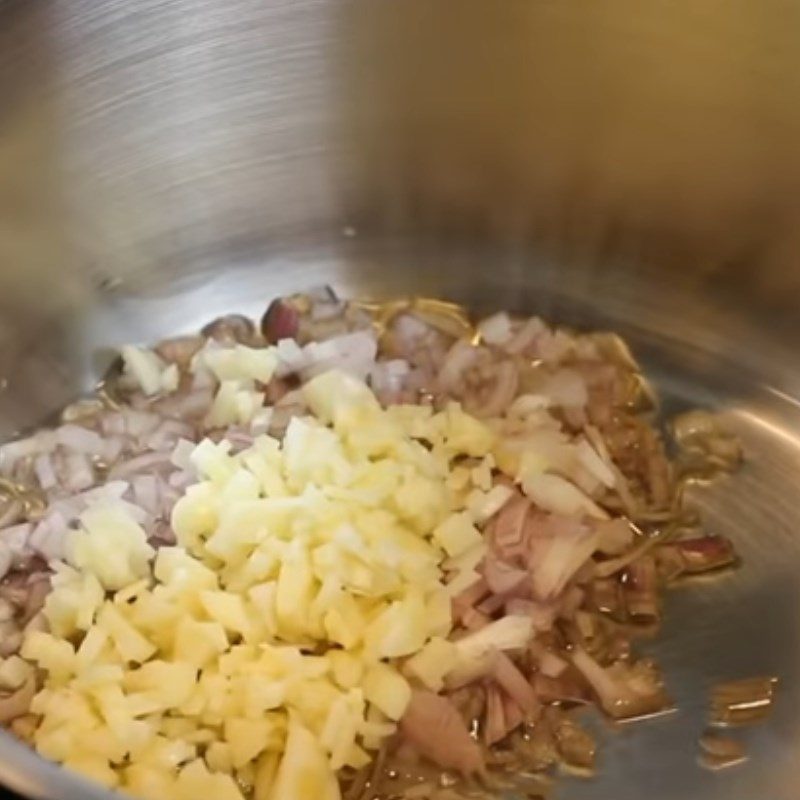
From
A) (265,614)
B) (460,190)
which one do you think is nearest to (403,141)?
(460,190)

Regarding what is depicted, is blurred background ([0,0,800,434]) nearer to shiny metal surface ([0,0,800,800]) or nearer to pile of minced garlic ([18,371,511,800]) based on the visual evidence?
shiny metal surface ([0,0,800,800])

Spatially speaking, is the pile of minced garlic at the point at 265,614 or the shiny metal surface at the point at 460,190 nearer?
the pile of minced garlic at the point at 265,614

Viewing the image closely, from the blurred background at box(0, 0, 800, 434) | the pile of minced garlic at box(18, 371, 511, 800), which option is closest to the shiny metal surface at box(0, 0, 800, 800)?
the blurred background at box(0, 0, 800, 434)

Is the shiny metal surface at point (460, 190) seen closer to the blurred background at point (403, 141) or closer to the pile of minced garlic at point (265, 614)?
the blurred background at point (403, 141)

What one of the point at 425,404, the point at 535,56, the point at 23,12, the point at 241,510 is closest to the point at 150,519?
the point at 241,510

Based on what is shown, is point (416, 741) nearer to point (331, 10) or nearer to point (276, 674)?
point (276, 674)

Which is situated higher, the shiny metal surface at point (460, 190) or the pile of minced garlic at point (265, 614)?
the shiny metal surface at point (460, 190)

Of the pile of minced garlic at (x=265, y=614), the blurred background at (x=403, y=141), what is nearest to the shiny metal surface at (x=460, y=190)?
the blurred background at (x=403, y=141)

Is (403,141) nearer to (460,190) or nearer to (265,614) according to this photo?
(460,190)
